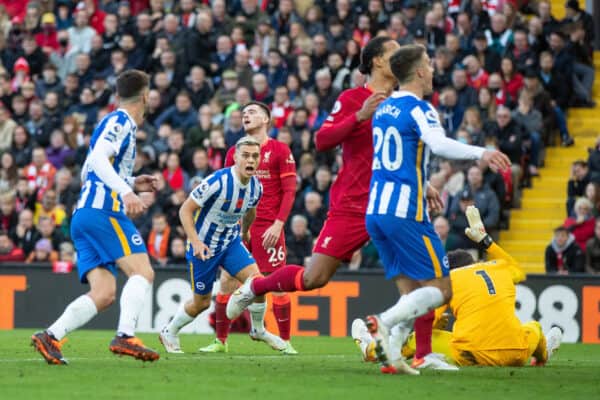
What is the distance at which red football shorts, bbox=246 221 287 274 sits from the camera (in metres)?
13.2

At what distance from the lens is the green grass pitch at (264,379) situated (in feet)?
27.3

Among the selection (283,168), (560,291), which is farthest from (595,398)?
(560,291)

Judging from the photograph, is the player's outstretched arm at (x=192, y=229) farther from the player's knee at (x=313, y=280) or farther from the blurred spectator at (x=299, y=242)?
the blurred spectator at (x=299, y=242)

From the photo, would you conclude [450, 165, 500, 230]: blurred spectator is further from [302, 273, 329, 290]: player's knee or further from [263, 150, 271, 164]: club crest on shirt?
[302, 273, 329, 290]: player's knee

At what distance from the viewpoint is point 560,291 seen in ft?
57.2

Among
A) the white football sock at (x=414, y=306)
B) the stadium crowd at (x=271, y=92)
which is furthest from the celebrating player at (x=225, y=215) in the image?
the stadium crowd at (x=271, y=92)

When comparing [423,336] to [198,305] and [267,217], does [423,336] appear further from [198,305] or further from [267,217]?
[267,217]

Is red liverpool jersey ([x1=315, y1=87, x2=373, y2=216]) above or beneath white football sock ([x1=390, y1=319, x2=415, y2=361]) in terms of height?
above

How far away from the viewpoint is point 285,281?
34.1 ft

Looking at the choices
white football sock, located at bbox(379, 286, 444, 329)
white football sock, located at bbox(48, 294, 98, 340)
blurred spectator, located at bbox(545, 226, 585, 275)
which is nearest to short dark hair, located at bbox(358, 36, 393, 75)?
white football sock, located at bbox(379, 286, 444, 329)

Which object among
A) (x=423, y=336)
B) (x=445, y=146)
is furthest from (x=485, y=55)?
(x=445, y=146)

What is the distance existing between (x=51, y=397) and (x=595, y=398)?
11.4 feet

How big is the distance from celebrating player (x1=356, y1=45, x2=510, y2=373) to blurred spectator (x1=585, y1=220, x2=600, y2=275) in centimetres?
923

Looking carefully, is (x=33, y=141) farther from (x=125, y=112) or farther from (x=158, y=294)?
(x=125, y=112)
